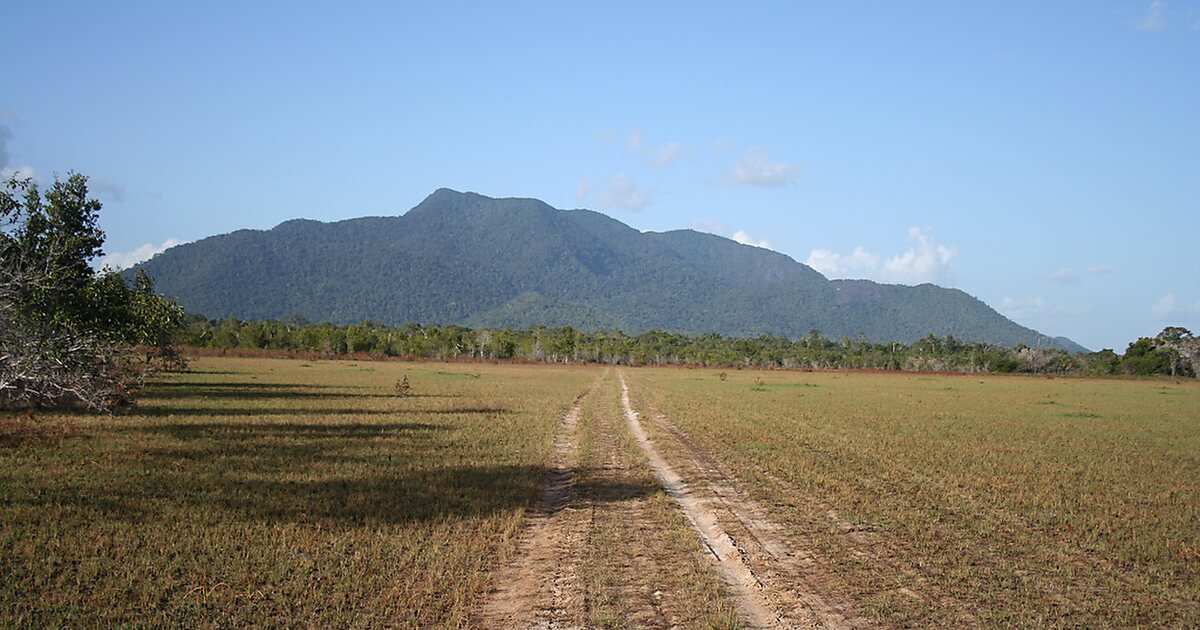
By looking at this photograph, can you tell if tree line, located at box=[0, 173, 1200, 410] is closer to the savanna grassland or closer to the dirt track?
the savanna grassland

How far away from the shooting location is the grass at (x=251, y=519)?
293 inches

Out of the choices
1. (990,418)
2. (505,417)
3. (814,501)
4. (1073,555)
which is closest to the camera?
(1073,555)

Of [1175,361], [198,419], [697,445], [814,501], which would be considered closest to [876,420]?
[697,445]

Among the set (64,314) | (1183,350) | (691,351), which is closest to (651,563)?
(64,314)

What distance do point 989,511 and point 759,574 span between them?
581 centimetres

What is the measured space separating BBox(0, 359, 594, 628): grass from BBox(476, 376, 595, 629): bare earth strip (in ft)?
0.93

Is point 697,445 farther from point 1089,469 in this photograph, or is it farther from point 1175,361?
point 1175,361

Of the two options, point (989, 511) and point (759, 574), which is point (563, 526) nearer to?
point (759, 574)

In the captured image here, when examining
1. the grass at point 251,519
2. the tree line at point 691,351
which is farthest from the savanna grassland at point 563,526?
the tree line at point 691,351

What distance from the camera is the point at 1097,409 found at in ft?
132

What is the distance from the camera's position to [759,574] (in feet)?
28.5

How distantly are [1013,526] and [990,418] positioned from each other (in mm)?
22893

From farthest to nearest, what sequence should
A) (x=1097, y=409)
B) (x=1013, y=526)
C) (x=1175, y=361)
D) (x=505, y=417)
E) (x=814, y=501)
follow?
(x=1175, y=361) < (x=1097, y=409) < (x=505, y=417) < (x=814, y=501) < (x=1013, y=526)

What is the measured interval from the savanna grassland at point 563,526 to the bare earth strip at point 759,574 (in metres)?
0.06
